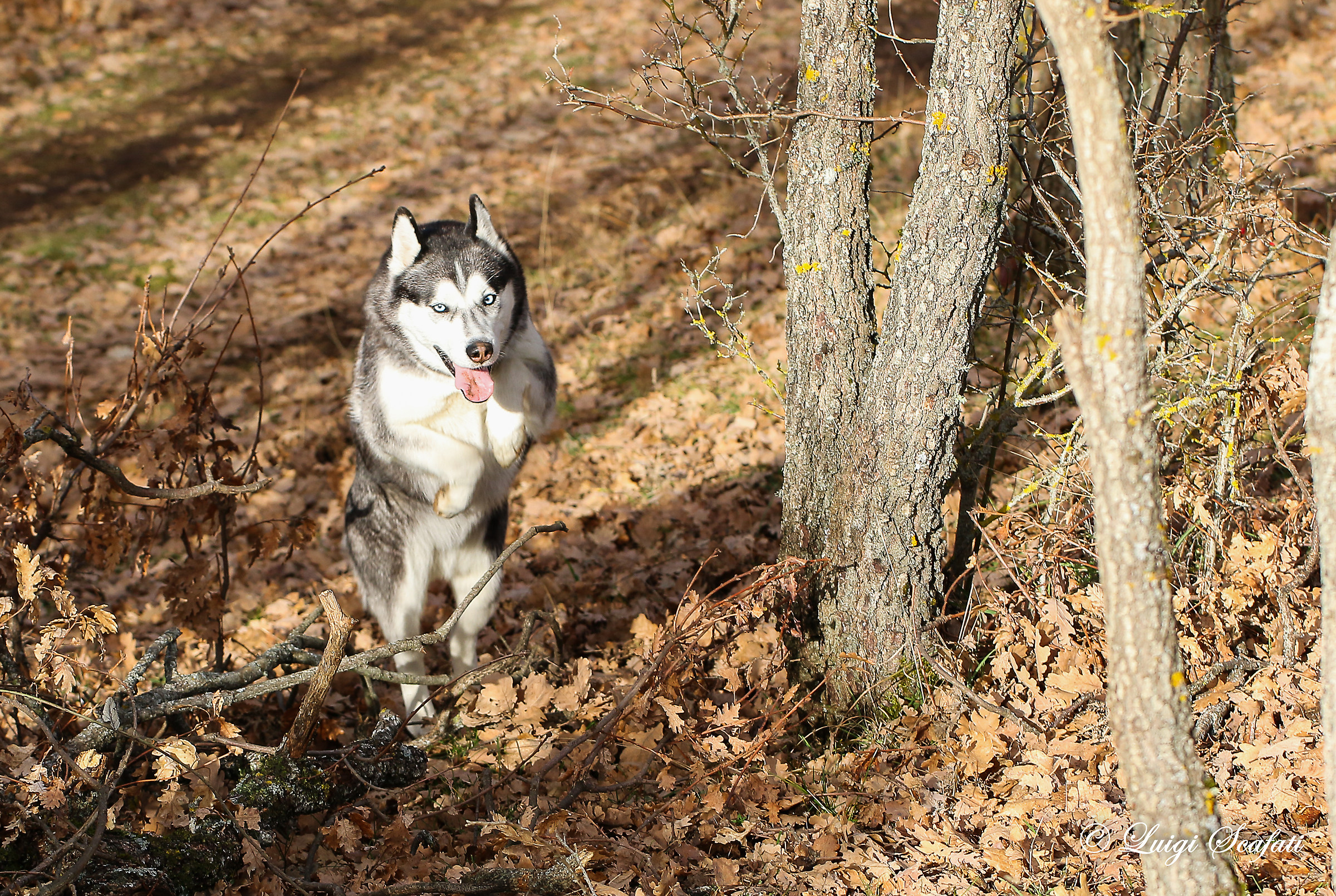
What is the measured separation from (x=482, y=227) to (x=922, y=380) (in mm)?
2301

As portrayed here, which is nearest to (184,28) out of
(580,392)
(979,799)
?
(580,392)

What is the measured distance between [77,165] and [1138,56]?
11.6 m

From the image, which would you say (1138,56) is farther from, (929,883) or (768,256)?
(929,883)

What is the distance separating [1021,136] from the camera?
3971 millimetres

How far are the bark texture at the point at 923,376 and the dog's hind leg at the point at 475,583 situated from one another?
1792mm

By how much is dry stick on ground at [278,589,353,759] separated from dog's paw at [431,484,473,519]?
1.42m

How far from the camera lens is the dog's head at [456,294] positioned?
4.43m

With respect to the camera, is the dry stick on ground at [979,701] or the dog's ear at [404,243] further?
the dog's ear at [404,243]

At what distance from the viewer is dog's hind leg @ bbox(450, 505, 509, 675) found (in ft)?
16.6

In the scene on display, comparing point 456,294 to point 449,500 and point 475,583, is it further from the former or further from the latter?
point 475,583

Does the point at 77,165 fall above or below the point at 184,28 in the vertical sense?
below

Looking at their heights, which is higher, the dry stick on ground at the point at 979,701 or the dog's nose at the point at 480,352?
the dog's nose at the point at 480,352

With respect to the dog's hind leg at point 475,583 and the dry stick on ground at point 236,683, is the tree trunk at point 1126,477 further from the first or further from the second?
the dog's hind leg at point 475,583

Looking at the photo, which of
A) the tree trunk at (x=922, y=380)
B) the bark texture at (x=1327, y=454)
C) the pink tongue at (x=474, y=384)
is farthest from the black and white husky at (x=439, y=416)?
the bark texture at (x=1327, y=454)
